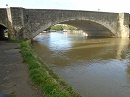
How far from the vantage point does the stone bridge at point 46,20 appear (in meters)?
20.9

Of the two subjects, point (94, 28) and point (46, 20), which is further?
point (94, 28)

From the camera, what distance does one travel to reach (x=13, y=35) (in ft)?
68.6

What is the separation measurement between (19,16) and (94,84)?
15579mm

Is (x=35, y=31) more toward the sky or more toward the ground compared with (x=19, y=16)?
more toward the ground

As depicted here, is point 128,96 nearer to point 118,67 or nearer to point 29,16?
point 118,67

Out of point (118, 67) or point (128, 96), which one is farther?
point (118, 67)

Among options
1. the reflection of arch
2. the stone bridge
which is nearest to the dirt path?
the stone bridge

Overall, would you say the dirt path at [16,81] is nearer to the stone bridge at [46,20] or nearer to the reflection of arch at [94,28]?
the stone bridge at [46,20]

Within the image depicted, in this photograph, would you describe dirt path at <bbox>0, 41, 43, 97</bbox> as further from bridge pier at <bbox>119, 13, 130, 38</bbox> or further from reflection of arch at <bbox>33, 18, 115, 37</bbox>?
bridge pier at <bbox>119, 13, 130, 38</bbox>

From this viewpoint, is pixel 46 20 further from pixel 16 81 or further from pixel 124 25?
pixel 16 81

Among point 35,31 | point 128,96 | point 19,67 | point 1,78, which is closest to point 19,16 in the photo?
point 35,31

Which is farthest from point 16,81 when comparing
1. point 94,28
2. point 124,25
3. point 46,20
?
point 94,28

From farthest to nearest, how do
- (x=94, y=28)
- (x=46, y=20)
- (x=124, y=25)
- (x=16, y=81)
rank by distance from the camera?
(x=94, y=28) → (x=124, y=25) → (x=46, y=20) → (x=16, y=81)

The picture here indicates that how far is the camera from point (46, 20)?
24422mm
